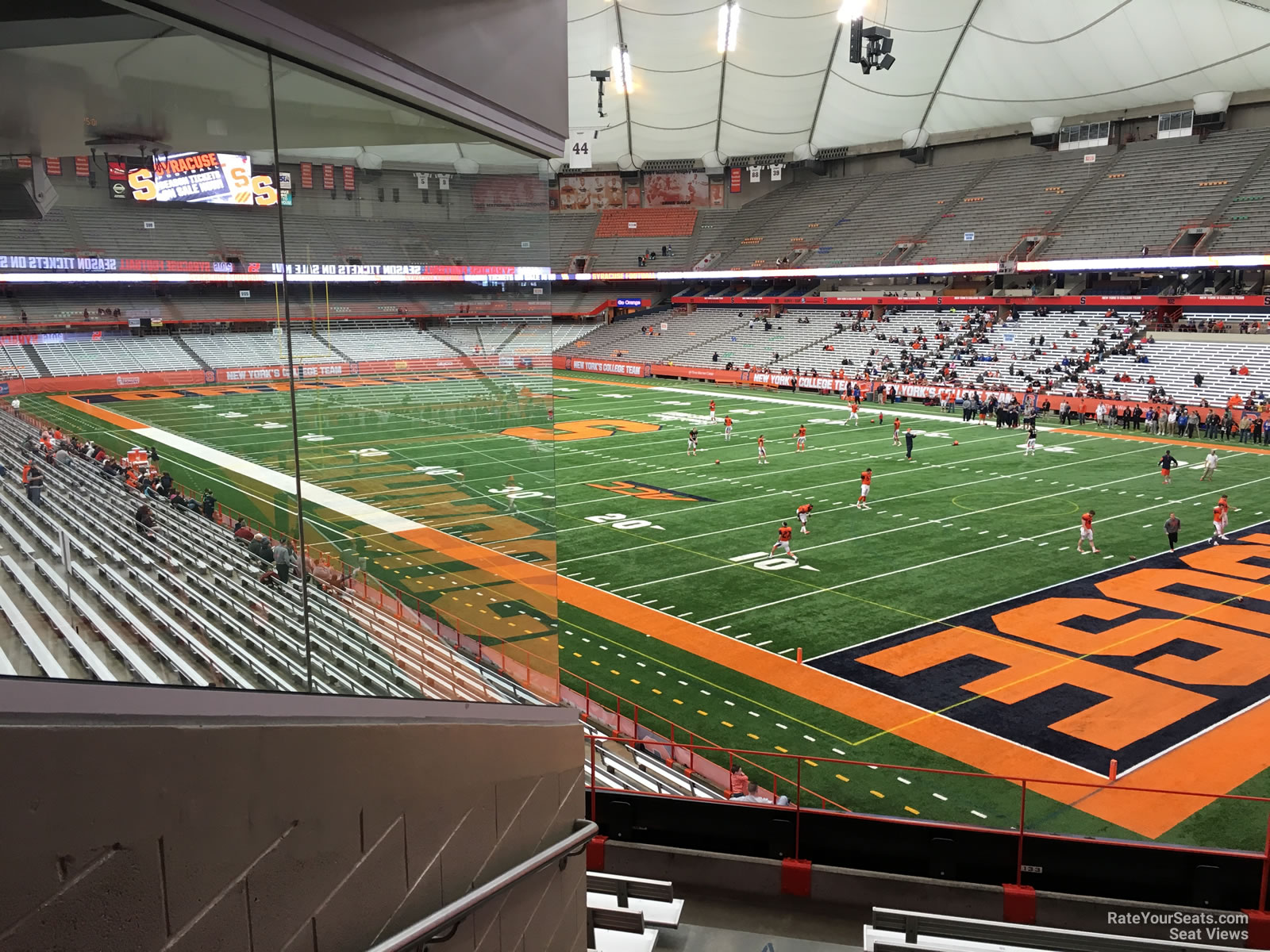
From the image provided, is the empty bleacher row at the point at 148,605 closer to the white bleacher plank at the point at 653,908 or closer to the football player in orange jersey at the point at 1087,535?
the white bleacher plank at the point at 653,908

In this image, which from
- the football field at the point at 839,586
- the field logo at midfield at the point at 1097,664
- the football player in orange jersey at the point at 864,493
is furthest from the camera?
the football player in orange jersey at the point at 864,493

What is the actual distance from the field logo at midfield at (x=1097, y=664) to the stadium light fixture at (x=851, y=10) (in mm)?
33151

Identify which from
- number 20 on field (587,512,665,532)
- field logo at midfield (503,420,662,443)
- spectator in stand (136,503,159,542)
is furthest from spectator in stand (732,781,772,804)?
field logo at midfield (503,420,662,443)

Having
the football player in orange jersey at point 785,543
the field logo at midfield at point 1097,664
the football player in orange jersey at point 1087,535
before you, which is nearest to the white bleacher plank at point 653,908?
the field logo at midfield at point 1097,664

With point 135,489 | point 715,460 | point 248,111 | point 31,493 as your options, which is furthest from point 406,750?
point 715,460

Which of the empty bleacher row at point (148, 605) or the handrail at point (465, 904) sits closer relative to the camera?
the empty bleacher row at point (148, 605)

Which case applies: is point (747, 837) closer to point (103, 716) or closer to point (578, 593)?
point (103, 716)

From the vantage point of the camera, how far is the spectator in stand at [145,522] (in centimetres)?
263

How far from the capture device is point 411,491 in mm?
3773

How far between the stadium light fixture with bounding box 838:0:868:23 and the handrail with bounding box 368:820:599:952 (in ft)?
149

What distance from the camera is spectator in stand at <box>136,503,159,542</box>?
2.63 meters

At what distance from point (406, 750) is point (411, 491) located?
1.15 m

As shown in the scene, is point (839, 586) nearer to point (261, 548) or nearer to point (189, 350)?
point (261, 548)

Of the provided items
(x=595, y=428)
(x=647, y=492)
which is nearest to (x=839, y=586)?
(x=647, y=492)
